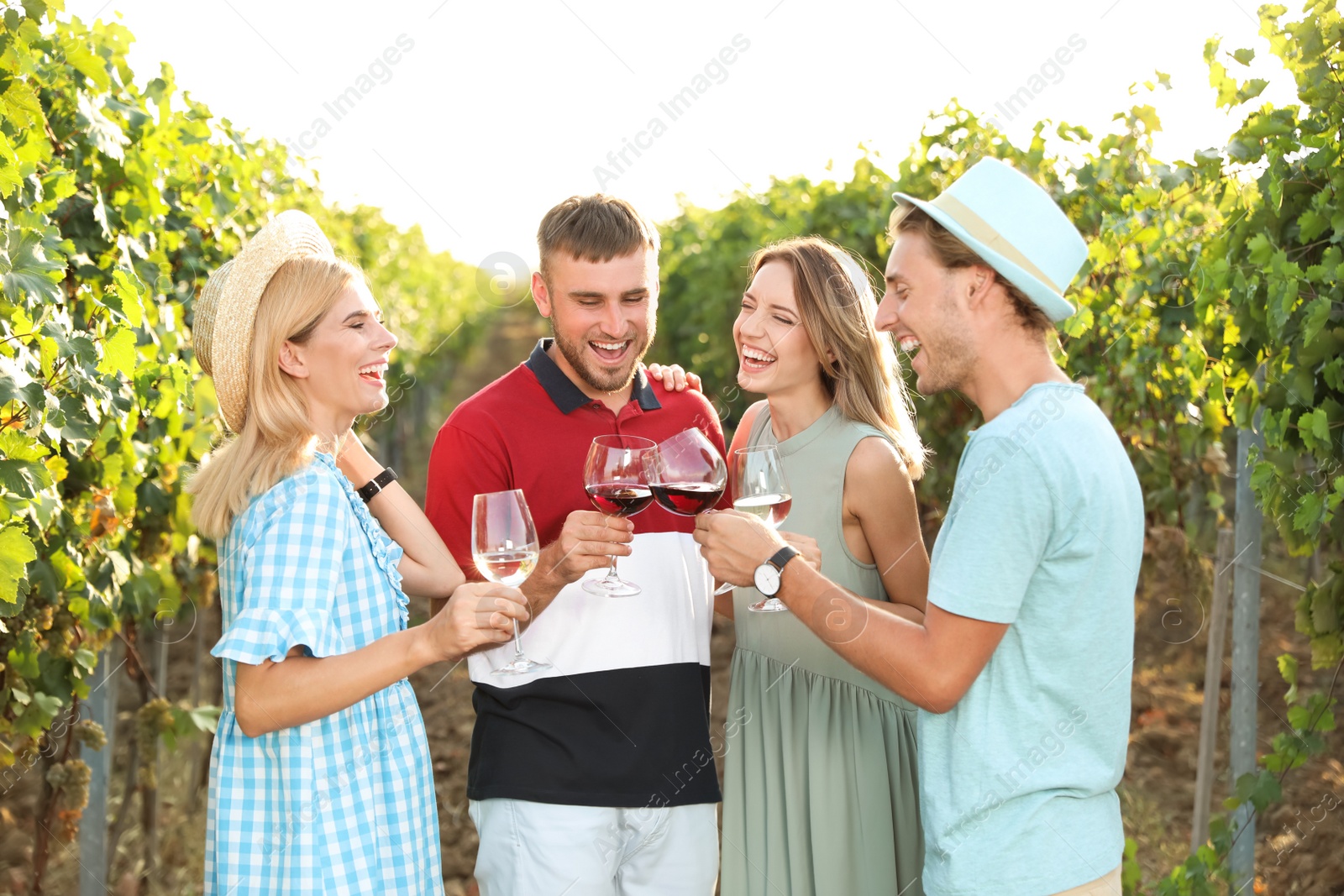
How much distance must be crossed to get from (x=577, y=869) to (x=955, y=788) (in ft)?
3.00

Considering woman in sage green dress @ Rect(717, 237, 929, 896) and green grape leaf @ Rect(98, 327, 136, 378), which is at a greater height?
green grape leaf @ Rect(98, 327, 136, 378)

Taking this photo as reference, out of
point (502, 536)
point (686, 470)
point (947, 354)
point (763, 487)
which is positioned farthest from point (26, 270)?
point (947, 354)

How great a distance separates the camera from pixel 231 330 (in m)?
2.07

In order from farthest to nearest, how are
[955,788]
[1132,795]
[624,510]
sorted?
[1132,795], [624,510], [955,788]

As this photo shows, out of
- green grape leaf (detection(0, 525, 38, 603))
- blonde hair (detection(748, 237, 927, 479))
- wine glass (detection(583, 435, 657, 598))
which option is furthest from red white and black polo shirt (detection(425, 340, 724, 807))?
green grape leaf (detection(0, 525, 38, 603))

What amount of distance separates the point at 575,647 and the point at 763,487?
60cm

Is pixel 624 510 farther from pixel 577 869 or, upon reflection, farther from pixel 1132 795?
pixel 1132 795

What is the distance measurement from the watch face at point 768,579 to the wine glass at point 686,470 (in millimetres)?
244

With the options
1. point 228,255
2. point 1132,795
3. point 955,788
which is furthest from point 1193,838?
point 228,255

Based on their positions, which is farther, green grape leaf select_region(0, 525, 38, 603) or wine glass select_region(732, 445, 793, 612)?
wine glass select_region(732, 445, 793, 612)

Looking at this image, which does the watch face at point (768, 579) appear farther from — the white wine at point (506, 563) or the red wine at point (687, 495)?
the white wine at point (506, 563)

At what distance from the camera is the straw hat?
6.74 ft

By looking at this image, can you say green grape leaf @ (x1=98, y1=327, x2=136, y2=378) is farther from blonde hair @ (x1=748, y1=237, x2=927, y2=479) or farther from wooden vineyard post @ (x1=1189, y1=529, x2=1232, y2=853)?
wooden vineyard post @ (x1=1189, y1=529, x2=1232, y2=853)

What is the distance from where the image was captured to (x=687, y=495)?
7.39 ft
